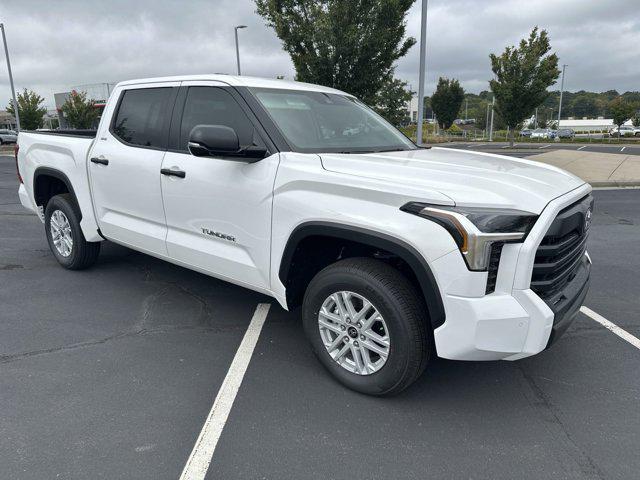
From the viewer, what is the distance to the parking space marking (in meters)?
3.71

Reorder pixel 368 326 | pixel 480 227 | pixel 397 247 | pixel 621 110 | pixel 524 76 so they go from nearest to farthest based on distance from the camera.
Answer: pixel 480 227
pixel 397 247
pixel 368 326
pixel 524 76
pixel 621 110

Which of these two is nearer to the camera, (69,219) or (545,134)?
(69,219)

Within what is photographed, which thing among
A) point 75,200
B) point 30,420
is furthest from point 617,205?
point 30,420

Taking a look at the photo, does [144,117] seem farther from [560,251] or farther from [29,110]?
[29,110]

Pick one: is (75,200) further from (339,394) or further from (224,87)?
(339,394)

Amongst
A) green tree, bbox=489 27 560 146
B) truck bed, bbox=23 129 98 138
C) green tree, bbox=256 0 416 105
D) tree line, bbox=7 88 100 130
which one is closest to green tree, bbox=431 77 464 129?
green tree, bbox=489 27 560 146

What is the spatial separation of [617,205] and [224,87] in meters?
8.75

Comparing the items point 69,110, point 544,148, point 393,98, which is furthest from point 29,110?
point 544,148

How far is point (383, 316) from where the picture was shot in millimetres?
2707

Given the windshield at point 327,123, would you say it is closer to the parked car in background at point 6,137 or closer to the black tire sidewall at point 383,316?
the black tire sidewall at point 383,316

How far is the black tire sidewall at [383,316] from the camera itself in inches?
104

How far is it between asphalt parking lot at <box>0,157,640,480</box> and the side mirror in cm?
139

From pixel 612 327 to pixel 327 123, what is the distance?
2.72 m

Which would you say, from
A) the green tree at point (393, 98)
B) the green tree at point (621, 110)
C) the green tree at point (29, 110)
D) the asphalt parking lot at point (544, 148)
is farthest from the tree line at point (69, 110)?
the green tree at point (621, 110)
